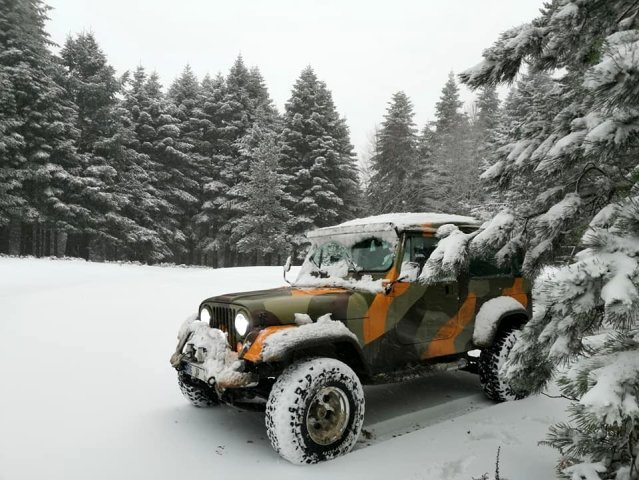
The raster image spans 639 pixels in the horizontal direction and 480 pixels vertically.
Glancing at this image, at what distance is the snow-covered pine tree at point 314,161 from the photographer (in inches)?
1159

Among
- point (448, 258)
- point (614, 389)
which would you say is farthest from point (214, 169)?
point (614, 389)

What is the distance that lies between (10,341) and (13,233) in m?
27.0

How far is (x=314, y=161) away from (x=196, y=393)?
85.8 ft

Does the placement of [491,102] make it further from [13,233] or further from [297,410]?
[297,410]

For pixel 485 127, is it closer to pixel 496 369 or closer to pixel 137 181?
pixel 137 181

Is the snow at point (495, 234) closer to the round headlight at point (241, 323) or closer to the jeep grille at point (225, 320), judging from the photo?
the round headlight at point (241, 323)

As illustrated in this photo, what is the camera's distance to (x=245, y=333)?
12.4 feet

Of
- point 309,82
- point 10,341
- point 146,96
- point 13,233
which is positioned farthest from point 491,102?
point 10,341

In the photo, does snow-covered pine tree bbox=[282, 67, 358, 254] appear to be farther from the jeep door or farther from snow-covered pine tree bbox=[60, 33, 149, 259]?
the jeep door

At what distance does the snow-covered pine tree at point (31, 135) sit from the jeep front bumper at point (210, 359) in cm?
2350

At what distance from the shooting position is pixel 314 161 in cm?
3002

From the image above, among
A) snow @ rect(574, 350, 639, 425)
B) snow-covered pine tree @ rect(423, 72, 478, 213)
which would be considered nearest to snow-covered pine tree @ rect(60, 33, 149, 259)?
snow-covered pine tree @ rect(423, 72, 478, 213)

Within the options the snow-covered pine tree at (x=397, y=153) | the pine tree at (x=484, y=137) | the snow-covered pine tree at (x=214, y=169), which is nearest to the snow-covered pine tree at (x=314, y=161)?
the snow-covered pine tree at (x=397, y=153)

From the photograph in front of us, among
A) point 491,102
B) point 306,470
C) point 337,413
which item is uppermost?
point 491,102
